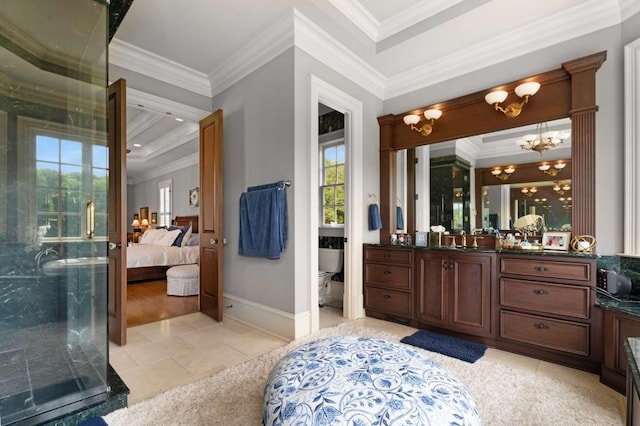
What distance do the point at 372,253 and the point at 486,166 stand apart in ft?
5.13

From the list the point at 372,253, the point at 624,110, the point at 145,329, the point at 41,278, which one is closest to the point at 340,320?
the point at 372,253

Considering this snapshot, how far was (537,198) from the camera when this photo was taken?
2.92 meters

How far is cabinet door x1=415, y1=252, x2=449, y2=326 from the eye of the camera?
301cm

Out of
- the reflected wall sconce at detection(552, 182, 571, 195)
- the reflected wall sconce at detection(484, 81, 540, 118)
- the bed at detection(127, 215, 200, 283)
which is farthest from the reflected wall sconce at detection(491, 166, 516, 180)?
the bed at detection(127, 215, 200, 283)

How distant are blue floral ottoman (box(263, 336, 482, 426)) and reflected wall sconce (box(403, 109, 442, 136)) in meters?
2.68

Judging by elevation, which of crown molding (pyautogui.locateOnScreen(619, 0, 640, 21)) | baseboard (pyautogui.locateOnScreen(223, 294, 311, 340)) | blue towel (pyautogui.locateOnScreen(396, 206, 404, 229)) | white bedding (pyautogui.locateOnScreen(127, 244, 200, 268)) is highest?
crown molding (pyautogui.locateOnScreen(619, 0, 640, 21))

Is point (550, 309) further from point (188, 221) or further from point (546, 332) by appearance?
point (188, 221)

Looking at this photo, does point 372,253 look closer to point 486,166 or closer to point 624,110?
point 486,166

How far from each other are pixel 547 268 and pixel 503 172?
44.1 inches

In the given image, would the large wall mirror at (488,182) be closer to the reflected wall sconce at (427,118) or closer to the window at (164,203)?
the reflected wall sconce at (427,118)

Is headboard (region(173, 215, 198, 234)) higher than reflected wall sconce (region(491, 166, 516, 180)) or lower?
lower

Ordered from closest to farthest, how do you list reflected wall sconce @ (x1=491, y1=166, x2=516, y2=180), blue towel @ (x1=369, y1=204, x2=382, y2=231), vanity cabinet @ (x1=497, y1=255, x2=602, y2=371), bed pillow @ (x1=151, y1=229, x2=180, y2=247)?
vanity cabinet @ (x1=497, y1=255, x2=602, y2=371), reflected wall sconce @ (x1=491, y1=166, x2=516, y2=180), blue towel @ (x1=369, y1=204, x2=382, y2=231), bed pillow @ (x1=151, y1=229, x2=180, y2=247)

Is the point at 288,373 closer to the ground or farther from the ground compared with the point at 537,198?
closer to the ground

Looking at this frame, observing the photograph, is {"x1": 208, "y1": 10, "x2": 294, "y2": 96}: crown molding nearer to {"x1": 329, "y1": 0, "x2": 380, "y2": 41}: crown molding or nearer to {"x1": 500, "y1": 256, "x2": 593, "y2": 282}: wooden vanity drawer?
{"x1": 329, "y1": 0, "x2": 380, "y2": 41}: crown molding
